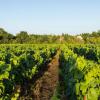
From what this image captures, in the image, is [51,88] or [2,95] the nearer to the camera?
[2,95]

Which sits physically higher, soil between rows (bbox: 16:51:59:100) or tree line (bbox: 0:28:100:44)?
tree line (bbox: 0:28:100:44)

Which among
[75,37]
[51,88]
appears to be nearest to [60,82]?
[51,88]

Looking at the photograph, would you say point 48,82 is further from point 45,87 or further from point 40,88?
point 40,88

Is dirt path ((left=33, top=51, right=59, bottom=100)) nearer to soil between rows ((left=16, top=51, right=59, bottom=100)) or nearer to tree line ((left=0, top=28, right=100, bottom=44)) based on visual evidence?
soil between rows ((left=16, top=51, right=59, bottom=100))

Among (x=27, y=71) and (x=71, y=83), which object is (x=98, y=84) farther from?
(x=27, y=71)

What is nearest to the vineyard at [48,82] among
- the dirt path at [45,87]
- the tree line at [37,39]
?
the dirt path at [45,87]

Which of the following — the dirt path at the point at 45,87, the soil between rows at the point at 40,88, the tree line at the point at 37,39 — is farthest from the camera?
the tree line at the point at 37,39

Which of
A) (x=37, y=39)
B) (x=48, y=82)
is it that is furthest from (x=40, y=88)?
(x=37, y=39)

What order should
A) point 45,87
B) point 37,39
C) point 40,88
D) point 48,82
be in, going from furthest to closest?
point 37,39 < point 48,82 < point 45,87 < point 40,88

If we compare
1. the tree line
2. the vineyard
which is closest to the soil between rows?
the vineyard

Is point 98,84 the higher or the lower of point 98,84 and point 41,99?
the higher

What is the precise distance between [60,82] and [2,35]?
75.0 m

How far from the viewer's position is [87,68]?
11945 millimetres

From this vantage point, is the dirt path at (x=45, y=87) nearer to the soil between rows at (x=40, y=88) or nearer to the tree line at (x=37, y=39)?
the soil between rows at (x=40, y=88)
